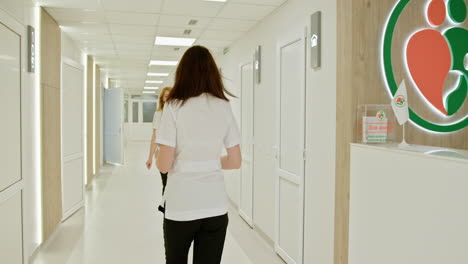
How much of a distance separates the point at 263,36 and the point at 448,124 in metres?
2.85

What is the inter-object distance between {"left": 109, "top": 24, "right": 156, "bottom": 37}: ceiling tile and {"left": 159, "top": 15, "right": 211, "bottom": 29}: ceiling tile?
1.15 feet

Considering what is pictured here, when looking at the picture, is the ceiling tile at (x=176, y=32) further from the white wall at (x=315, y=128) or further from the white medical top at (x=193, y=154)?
the white medical top at (x=193, y=154)

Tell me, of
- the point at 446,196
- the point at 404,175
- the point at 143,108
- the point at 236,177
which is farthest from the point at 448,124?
the point at 143,108

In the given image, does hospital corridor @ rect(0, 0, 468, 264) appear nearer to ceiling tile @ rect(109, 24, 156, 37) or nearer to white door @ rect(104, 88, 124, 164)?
ceiling tile @ rect(109, 24, 156, 37)

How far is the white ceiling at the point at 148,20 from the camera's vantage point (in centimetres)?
425

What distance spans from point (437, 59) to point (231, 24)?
10.2 ft

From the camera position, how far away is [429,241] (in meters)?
1.85

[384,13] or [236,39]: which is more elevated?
[236,39]

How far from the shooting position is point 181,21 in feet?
16.4

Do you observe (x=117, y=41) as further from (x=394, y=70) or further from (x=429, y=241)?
(x=429, y=241)

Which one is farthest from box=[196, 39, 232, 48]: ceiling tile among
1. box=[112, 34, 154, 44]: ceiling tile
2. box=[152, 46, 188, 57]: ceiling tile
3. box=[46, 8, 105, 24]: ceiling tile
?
box=[46, 8, 105, 24]: ceiling tile

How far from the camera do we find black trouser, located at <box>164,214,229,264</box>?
181 centimetres

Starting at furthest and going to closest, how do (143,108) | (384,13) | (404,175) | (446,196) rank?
1. (143,108)
2. (384,13)
3. (404,175)
4. (446,196)

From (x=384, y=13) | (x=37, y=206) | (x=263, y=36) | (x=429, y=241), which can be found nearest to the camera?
(x=429, y=241)
